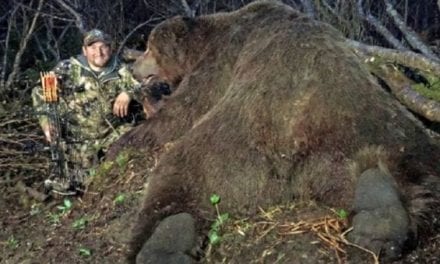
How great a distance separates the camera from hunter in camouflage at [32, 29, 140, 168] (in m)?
6.68

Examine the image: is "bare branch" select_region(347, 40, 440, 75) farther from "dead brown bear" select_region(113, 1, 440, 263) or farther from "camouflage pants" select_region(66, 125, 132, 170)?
"camouflage pants" select_region(66, 125, 132, 170)

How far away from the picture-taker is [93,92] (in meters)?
6.78

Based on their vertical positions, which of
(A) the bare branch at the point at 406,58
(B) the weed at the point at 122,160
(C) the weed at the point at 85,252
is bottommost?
(C) the weed at the point at 85,252

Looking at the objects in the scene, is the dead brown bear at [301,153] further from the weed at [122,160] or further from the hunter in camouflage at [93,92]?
the hunter in camouflage at [93,92]

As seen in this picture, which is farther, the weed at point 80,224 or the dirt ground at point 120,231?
the weed at point 80,224

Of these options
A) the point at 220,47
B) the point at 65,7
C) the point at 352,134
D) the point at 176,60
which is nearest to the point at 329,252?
the point at 352,134

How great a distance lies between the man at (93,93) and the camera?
21.9ft

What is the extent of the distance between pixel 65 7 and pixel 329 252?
715 cm

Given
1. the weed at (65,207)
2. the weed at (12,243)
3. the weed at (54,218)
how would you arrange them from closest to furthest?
the weed at (12,243) < the weed at (54,218) < the weed at (65,207)

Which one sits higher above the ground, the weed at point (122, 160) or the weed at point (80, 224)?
the weed at point (122, 160)

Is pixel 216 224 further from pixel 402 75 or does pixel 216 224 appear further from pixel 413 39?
pixel 413 39

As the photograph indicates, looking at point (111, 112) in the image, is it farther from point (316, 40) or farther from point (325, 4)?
point (325, 4)

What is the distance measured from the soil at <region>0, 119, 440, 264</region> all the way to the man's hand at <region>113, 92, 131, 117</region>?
83cm

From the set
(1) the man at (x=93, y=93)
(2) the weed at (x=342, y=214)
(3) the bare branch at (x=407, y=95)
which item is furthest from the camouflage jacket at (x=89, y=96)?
(2) the weed at (x=342, y=214)
